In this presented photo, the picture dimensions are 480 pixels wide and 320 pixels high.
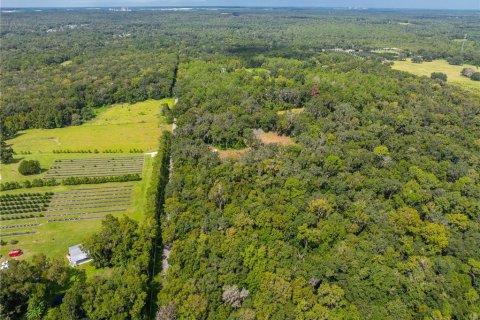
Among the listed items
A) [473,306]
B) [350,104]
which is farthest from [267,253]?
[350,104]

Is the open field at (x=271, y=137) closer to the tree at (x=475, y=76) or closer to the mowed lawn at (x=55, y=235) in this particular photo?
the mowed lawn at (x=55, y=235)

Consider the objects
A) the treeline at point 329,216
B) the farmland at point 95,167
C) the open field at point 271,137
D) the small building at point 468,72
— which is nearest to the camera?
the treeline at point 329,216

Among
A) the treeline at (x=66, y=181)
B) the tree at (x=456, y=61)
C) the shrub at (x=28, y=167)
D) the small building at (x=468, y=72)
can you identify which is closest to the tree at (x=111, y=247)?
the treeline at (x=66, y=181)

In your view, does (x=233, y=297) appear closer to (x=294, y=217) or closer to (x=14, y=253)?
(x=294, y=217)

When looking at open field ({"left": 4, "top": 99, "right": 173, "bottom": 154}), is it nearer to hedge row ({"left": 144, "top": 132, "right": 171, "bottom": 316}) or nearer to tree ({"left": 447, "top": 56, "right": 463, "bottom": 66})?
hedge row ({"left": 144, "top": 132, "right": 171, "bottom": 316})

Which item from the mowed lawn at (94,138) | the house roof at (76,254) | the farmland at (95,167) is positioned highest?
the mowed lawn at (94,138)

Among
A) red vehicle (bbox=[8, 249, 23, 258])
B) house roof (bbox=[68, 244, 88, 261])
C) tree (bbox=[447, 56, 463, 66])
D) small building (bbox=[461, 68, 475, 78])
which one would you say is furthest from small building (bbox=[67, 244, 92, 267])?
tree (bbox=[447, 56, 463, 66])

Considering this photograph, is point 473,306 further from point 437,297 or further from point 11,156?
point 11,156

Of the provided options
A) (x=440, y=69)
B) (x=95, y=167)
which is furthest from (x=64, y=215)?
(x=440, y=69)
